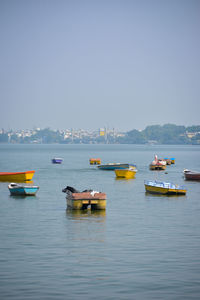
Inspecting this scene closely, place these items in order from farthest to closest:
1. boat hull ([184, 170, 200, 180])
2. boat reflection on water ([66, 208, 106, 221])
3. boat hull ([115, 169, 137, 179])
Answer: boat hull ([115, 169, 137, 179]) < boat hull ([184, 170, 200, 180]) < boat reflection on water ([66, 208, 106, 221])

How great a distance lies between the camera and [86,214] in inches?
1682

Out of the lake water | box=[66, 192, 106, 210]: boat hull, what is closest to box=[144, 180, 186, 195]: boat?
the lake water

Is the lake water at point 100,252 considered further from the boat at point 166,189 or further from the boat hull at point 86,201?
the boat at point 166,189

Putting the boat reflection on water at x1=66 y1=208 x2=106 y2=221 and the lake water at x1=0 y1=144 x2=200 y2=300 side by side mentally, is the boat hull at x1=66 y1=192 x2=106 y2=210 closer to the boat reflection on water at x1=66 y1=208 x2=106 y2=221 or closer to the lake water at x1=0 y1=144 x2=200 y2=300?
the boat reflection on water at x1=66 y1=208 x2=106 y2=221

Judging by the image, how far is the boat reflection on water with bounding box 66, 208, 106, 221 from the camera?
4109 centimetres

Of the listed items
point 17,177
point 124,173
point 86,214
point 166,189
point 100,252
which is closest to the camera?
point 100,252

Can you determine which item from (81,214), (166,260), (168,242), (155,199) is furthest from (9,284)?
(155,199)

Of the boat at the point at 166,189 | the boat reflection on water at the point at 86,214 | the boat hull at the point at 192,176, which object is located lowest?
the boat hull at the point at 192,176

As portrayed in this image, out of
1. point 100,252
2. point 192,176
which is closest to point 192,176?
point 192,176

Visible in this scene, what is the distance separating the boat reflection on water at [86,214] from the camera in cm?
4109

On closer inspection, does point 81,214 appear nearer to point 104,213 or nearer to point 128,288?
point 104,213

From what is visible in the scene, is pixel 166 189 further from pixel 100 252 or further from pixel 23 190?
pixel 100 252

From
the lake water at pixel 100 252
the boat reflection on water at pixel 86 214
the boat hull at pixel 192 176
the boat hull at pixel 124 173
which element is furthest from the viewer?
the boat hull at pixel 124 173

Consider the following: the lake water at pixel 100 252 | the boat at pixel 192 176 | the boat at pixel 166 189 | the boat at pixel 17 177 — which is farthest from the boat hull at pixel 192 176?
the lake water at pixel 100 252
